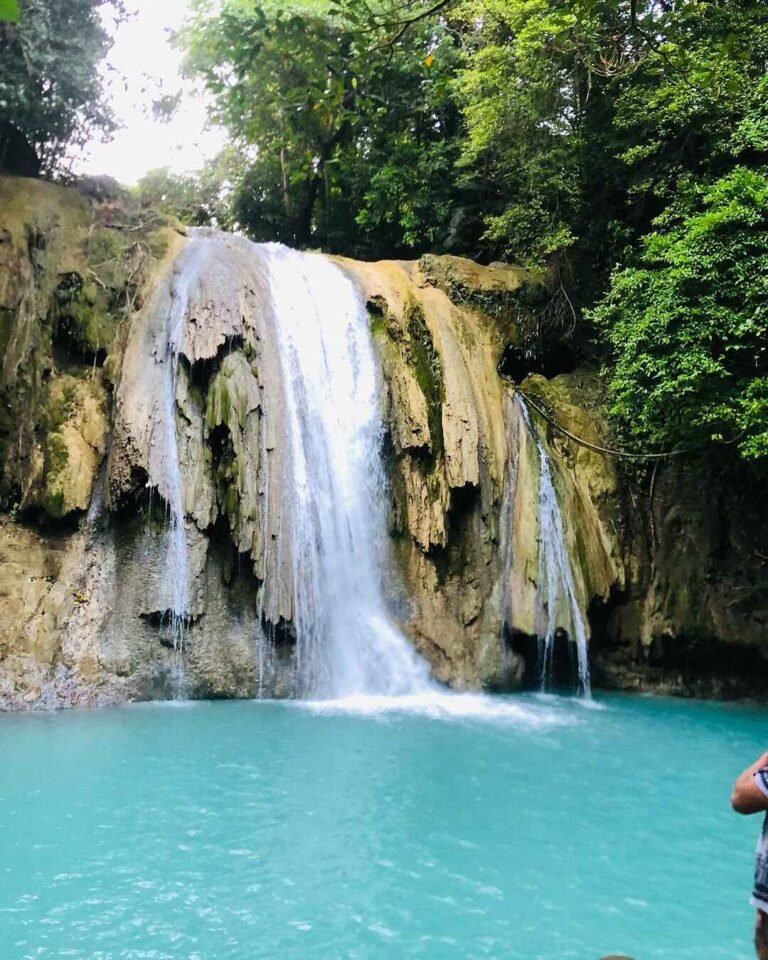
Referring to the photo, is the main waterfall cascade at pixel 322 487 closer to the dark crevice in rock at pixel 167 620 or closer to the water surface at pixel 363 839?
the dark crevice in rock at pixel 167 620

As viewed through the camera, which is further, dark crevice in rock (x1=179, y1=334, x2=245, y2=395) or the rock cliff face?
dark crevice in rock (x1=179, y1=334, x2=245, y2=395)

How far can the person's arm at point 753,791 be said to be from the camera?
2443mm

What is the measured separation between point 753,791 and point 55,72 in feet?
40.1

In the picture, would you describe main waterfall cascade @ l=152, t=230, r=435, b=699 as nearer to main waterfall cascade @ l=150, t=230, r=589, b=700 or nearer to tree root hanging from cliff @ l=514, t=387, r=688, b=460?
main waterfall cascade @ l=150, t=230, r=589, b=700

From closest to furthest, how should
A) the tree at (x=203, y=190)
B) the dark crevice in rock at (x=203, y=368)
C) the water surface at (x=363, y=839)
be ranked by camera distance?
the water surface at (x=363, y=839), the dark crevice in rock at (x=203, y=368), the tree at (x=203, y=190)

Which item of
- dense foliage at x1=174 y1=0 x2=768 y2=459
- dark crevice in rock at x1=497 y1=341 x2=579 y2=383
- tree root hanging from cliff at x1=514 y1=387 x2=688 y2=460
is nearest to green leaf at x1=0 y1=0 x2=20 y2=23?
dense foliage at x1=174 y1=0 x2=768 y2=459

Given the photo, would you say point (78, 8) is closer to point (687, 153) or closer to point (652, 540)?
point (687, 153)

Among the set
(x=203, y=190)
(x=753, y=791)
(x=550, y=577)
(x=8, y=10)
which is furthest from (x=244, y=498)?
(x=203, y=190)

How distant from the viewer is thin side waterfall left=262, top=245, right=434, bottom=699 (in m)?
10.1

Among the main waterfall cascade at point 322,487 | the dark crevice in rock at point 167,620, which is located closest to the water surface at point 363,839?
the dark crevice in rock at point 167,620

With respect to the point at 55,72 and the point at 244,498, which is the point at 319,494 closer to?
the point at 244,498

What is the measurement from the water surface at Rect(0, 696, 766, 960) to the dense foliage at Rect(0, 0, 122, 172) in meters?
8.12

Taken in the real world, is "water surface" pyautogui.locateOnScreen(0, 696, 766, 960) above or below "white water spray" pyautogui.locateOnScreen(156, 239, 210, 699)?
below

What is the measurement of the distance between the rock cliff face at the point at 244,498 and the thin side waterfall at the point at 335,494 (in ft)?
0.75
